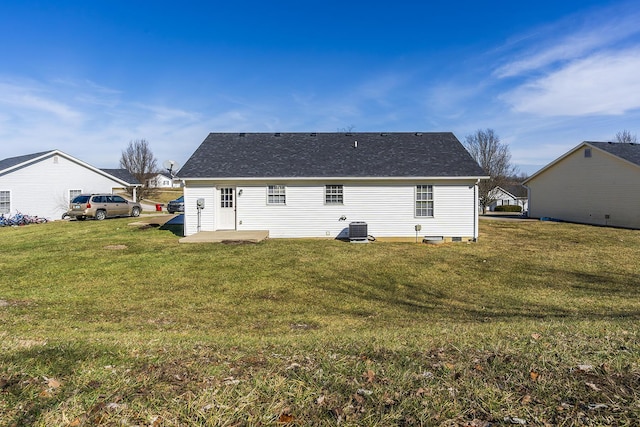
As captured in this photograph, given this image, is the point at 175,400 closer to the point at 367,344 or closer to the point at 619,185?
the point at 367,344

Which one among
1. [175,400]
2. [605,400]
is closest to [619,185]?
[605,400]

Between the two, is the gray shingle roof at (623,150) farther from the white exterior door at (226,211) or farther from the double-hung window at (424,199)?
the white exterior door at (226,211)

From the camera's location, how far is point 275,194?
16547 mm

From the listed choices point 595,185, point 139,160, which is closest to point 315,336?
point 595,185

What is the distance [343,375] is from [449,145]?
17818 mm

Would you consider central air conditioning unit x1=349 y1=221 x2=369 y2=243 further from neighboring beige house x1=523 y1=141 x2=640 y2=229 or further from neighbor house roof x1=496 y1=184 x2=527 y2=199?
neighbor house roof x1=496 y1=184 x2=527 y2=199

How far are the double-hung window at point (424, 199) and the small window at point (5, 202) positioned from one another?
2513cm

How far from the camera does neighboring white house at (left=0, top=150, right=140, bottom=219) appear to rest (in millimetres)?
23297

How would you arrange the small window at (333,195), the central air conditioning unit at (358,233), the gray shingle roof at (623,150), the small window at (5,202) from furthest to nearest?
the small window at (5,202) < the gray shingle roof at (623,150) < the small window at (333,195) < the central air conditioning unit at (358,233)

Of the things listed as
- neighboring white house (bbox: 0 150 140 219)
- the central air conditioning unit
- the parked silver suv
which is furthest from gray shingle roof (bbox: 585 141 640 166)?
neighboring white house (bbox: 0 150 140 219)

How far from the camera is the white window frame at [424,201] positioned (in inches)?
648

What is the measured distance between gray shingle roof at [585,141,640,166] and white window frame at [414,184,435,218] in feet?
44.2

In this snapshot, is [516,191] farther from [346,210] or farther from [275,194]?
[275,194]

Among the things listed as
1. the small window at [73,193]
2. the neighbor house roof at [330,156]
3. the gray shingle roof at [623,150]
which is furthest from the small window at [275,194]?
the gray shingle roof at [623,150]
